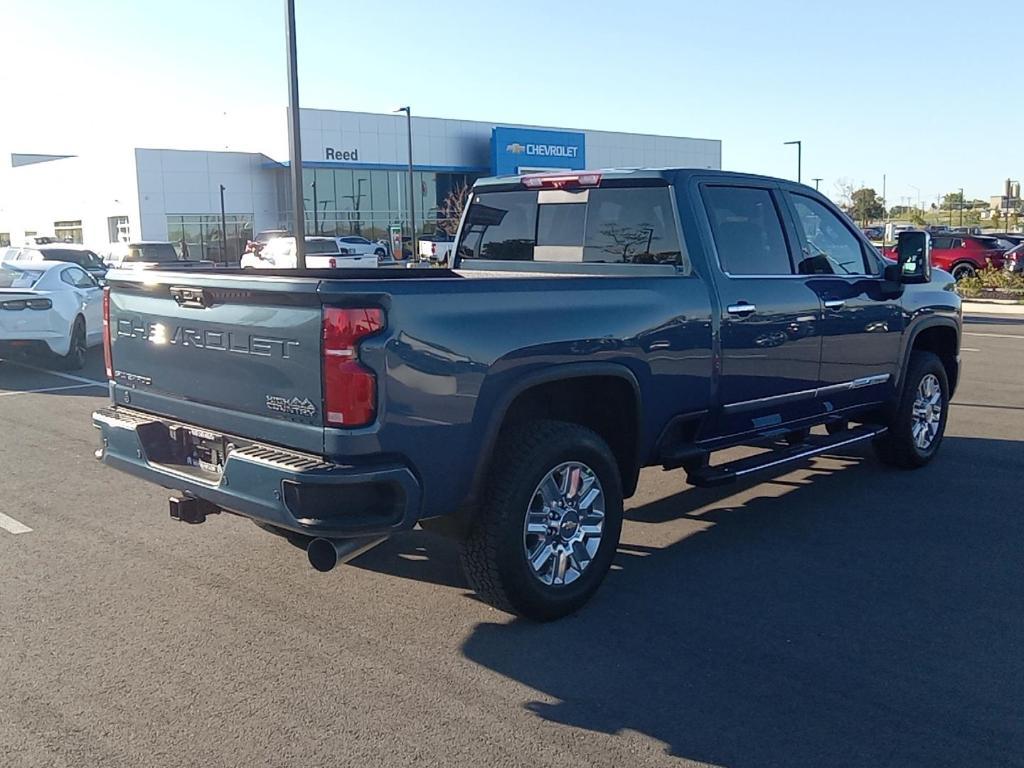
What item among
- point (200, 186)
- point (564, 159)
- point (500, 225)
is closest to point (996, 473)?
point (500, 225)

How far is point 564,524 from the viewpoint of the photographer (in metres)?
4.82

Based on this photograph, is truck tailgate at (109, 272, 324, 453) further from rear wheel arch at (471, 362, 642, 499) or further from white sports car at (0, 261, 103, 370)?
white sports car at (0, 261, 103, 370)

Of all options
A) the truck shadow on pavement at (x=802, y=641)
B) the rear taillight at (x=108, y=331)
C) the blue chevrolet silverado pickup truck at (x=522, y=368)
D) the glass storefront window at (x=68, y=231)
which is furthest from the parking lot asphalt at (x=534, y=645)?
the glass storefront window at (x=68, y=231)

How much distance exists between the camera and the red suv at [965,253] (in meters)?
30.0

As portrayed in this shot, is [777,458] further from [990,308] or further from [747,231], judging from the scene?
A: [990,308]

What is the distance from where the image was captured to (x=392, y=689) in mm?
4105

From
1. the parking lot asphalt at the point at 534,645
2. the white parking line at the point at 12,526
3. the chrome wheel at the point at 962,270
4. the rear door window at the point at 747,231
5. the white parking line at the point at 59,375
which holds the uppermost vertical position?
the rear door window at the point at 747,231

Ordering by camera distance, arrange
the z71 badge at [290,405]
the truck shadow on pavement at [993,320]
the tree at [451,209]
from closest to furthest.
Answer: the z71 badge at [290,405] < the truck shadow on pavement at [993,320] < the tree at [451,209]

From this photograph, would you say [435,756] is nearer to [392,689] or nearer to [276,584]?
[392,689]

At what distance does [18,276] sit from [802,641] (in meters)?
12.2

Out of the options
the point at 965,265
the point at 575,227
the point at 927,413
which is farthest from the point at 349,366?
the point at 965,265

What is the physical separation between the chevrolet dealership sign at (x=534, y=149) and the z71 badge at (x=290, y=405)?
55.3 metres

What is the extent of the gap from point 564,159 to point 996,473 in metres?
56.2

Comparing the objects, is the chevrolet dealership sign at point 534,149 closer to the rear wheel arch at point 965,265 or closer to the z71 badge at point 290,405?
the rear wheel arch at point 965,265
